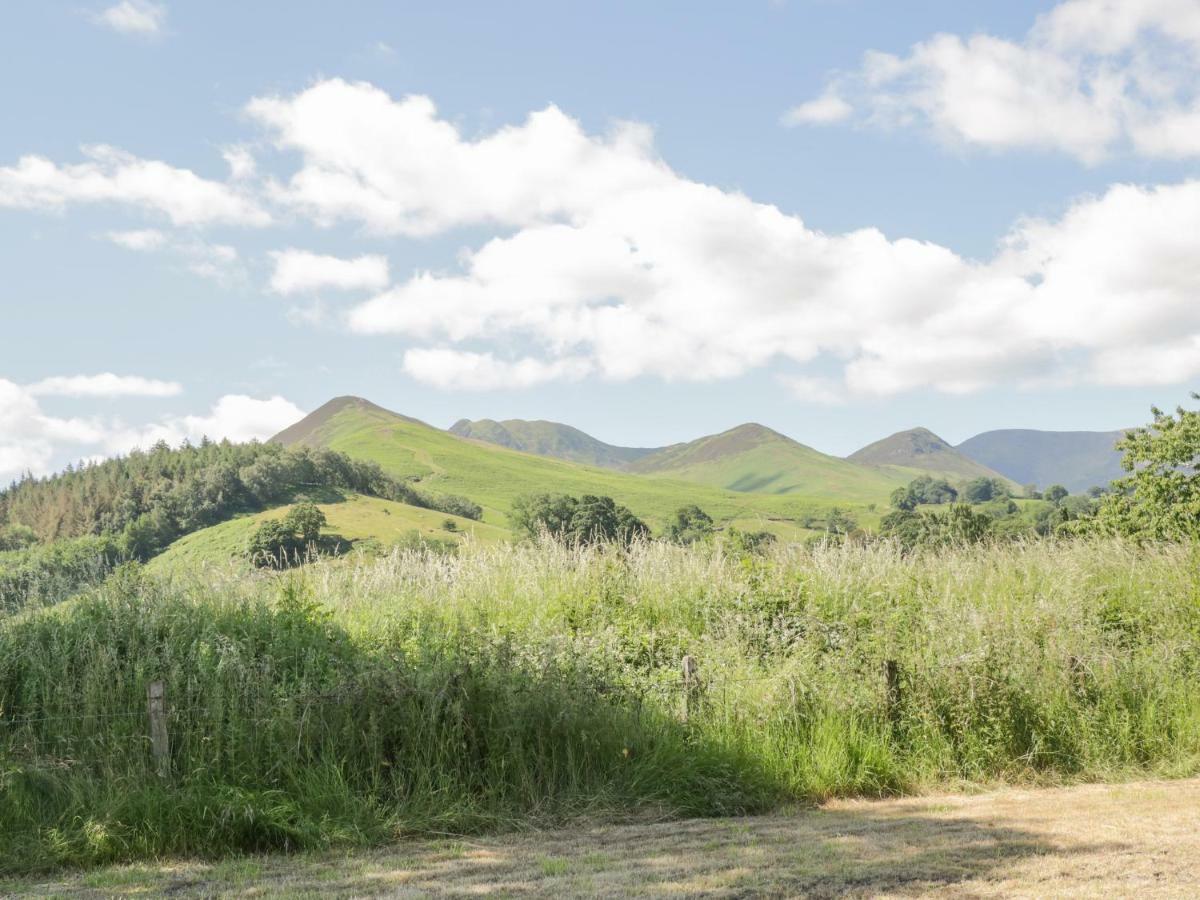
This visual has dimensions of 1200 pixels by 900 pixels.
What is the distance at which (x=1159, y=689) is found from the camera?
9875mm

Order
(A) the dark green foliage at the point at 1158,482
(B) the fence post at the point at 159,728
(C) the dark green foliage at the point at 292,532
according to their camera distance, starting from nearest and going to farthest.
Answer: (B) the fence post at the point at 159,728 → (A) the dark green foliage at the point at 1158,482 → (C) the dark green foliage at the point at 292,532

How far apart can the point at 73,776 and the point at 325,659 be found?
2.36 m

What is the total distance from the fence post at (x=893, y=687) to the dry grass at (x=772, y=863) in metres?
1.67

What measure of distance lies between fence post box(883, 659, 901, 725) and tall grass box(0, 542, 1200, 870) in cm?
5

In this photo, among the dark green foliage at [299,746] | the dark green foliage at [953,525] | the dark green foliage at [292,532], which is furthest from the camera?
the dark green foliage at [292,532]

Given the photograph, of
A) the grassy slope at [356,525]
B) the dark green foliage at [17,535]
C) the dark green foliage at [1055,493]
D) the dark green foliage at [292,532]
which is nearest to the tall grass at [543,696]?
the dark green foliage at [292,532]

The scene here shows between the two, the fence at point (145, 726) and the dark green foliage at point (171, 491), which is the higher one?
the dark green foliage at point (171, 491)

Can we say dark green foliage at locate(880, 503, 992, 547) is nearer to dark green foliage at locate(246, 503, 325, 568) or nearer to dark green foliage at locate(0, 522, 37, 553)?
dark green foliage at locate(246, 503, 325, 568)

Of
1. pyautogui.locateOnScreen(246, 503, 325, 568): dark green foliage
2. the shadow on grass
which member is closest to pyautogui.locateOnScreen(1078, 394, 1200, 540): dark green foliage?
the shadow on grass

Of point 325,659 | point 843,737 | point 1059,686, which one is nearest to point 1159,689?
point 1059,686

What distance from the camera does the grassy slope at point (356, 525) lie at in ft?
273

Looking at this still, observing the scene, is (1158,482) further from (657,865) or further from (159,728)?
(159,728)

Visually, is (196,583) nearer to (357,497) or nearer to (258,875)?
(258,875)

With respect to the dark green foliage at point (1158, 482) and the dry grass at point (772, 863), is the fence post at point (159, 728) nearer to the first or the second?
the dry grass at point (772, 863)
